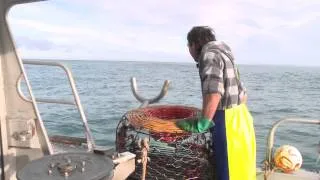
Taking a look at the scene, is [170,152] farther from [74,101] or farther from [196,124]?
[74,101]

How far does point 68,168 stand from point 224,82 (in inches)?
45.0

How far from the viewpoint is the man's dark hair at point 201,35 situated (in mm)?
2660

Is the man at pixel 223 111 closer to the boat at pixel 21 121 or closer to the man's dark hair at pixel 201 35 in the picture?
the man's dark hair at pixel 201 35

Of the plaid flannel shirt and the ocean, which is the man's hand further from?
the ocean

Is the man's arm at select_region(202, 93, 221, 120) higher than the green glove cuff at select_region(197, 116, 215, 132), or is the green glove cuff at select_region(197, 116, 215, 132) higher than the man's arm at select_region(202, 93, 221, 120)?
the man's arm at select_region(202, 93, 221, 120)

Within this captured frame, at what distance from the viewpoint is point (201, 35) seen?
8.73 ft

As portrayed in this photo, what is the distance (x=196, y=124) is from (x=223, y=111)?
0.70 ft

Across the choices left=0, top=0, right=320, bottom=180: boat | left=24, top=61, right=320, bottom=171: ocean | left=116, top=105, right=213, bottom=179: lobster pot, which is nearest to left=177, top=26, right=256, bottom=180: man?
left=116, top=105, right=213, bottom=179: lobster pot

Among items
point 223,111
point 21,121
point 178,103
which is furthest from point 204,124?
point 178,103

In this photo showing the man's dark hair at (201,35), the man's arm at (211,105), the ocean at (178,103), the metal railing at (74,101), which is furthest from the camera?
the ocean at (178,103)

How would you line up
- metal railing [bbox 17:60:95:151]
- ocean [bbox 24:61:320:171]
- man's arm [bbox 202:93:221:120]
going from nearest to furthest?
man's arm [bbox 202:93:221:120], metal railing [bbox 17:60:95:151], ocean [bbox 24:61:320:171]

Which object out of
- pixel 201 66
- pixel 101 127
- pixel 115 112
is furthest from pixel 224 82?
pixel 115 112

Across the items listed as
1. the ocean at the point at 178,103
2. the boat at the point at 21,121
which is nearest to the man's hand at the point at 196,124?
the boat at the point at 21,121

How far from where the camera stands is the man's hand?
2502mm
